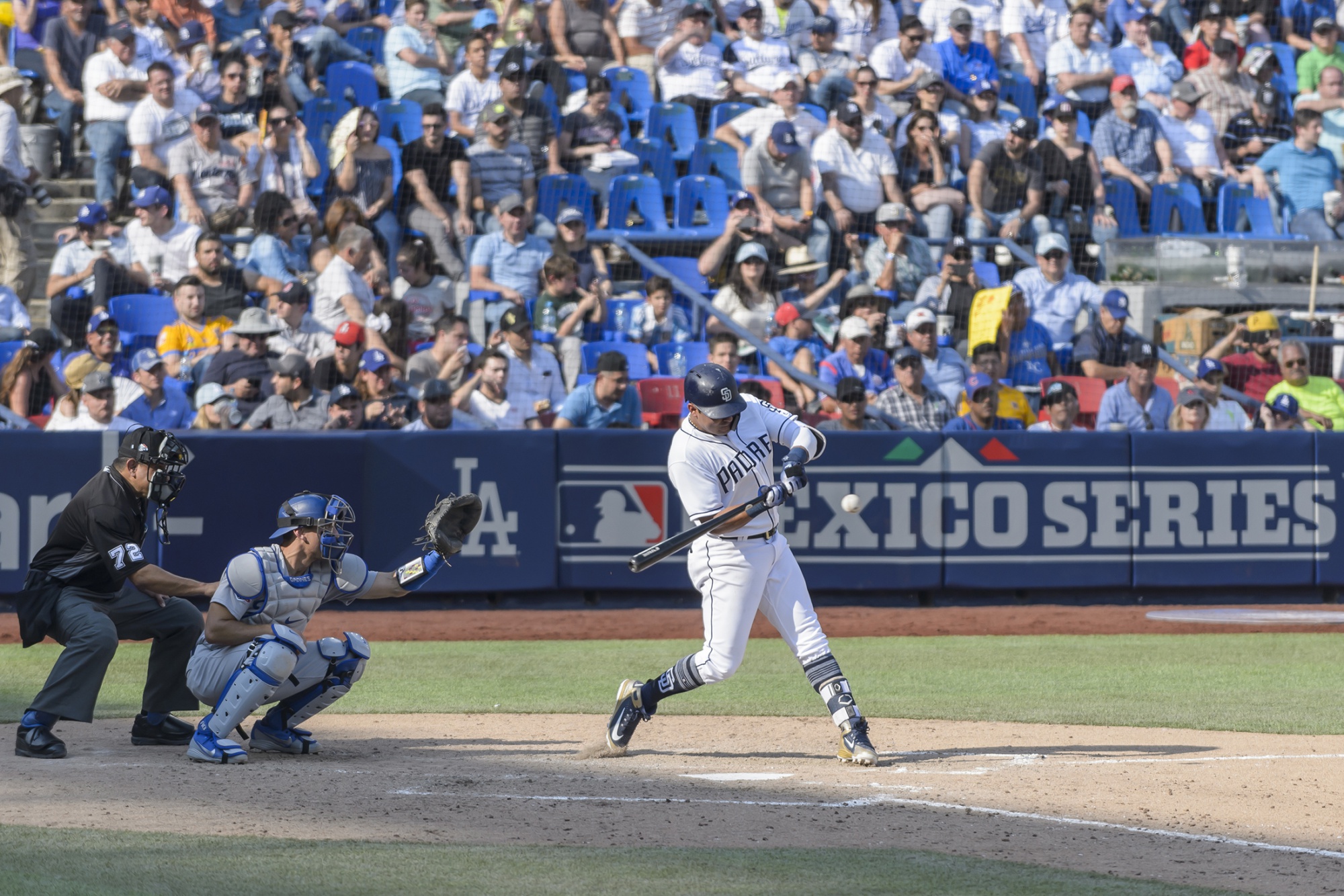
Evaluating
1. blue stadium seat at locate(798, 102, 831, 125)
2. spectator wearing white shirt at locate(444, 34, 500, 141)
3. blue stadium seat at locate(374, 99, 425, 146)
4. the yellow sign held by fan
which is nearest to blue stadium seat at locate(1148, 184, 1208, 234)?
the yellow sign held by fan

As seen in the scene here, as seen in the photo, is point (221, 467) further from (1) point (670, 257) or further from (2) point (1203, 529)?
(2) point (1203, 529)

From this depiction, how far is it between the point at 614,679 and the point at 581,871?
4865mm

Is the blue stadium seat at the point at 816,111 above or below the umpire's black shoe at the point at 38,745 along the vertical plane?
above

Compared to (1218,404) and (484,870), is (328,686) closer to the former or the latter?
(484,870)

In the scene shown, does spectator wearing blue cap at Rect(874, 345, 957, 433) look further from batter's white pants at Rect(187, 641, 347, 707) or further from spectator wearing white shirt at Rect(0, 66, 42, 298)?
spectator wearing white shirt at Rect(0, 66, 42, 298)

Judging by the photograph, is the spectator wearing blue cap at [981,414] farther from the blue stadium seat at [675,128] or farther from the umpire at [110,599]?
the umpire at [110,599]

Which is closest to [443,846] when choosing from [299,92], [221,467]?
[221,467]

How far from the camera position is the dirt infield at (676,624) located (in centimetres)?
1184

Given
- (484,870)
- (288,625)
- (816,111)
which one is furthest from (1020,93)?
(484,870)

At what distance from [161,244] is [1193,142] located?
A: 10988 millimetres

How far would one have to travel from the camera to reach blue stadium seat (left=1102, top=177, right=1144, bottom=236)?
16891 millimetres

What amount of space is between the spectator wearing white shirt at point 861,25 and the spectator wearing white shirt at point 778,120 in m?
1.56

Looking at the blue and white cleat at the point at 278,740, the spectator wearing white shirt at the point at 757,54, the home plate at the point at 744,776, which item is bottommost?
the home plate at the point at 744,776

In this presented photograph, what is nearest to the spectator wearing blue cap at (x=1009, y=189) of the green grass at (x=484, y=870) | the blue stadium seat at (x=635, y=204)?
the blue stadium seat at (x=635, y=204)
